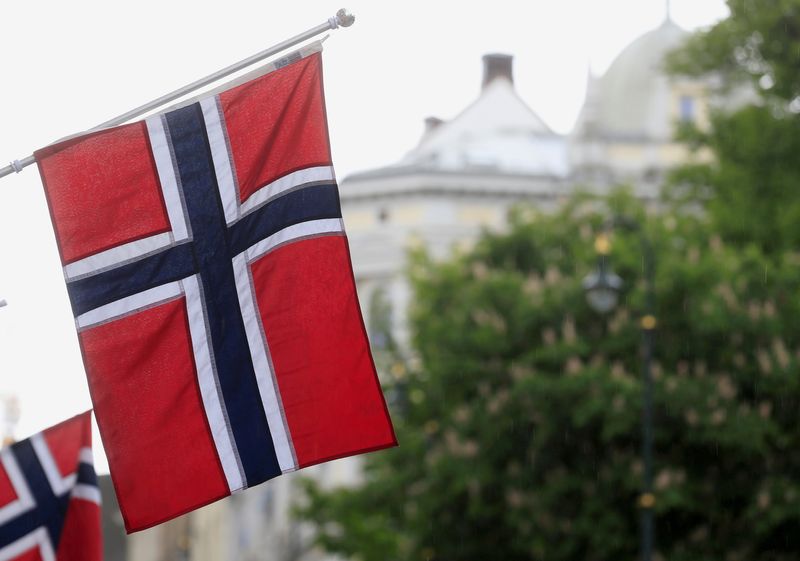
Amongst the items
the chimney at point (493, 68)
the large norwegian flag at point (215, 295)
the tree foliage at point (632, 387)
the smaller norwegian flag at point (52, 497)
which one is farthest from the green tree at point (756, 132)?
the chimney at point (493, 68)

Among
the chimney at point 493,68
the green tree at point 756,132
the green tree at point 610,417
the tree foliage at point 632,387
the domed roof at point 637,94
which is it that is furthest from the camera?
the chimney at point 493,68

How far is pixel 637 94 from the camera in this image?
67.4 m

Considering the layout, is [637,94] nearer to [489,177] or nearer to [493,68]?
[489,177]

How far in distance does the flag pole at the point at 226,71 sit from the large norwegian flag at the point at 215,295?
4.8 inches

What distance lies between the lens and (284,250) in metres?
8.91

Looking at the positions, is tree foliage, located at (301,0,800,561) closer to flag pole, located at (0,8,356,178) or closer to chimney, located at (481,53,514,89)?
flag pole, located at (0,8,356,178)

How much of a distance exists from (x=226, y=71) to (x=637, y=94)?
59.6 meters

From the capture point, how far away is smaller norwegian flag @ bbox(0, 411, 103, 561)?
9.91 m

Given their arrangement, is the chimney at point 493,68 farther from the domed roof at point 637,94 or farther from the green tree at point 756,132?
the green tree at point 756,132

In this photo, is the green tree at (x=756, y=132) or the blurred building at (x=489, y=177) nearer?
the green tree at (x=756, y=132)

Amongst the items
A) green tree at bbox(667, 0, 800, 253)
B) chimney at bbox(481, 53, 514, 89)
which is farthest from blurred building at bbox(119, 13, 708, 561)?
green tree at bbox(667, 0, 800, 253)

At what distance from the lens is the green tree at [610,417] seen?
96.0ft

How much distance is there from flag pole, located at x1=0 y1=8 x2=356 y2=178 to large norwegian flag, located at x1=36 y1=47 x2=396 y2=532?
0.12m

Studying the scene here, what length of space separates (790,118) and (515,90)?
139 feet
